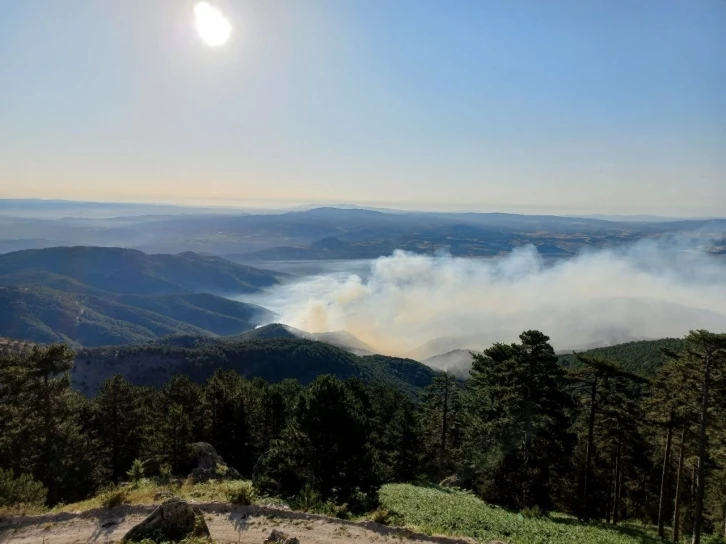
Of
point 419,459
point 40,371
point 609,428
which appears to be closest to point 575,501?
point 419,459

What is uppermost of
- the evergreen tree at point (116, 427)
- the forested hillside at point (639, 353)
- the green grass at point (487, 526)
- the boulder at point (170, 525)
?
the boulder at point (170, 525)

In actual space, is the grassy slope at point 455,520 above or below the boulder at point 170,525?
below

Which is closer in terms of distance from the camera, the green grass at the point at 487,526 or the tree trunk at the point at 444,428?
the green grass at the point at 487,526

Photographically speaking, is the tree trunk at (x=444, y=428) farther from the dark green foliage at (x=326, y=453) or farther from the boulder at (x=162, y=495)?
the boulder at (x=162, y=495)

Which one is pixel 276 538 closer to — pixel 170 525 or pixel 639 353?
pixel 170 525

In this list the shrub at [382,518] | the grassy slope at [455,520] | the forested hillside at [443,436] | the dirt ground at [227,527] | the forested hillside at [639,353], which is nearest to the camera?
the dirt ground at [227,527]

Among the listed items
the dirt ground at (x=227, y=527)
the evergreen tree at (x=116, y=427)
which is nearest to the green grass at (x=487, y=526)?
the dirt ground at (x=227, y=527)
